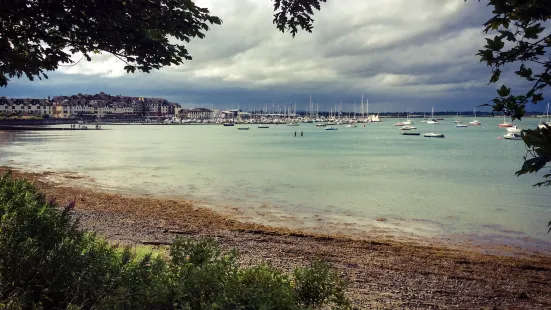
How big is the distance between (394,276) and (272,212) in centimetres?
1193

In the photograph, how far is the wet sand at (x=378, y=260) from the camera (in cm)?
1064

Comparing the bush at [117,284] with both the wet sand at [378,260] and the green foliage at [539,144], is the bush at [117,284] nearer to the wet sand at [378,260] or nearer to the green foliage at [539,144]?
the green foliage at [539,144]

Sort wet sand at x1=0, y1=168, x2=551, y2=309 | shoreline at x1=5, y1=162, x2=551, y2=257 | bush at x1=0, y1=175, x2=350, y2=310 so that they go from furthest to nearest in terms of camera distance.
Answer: shoreline at x1=5, y1=162, x2=551, y2=257 → wet sand at x1=0, y1=168, x2=551, y2=309 → bush at x1=0, y1=175, x2=350, y2=310

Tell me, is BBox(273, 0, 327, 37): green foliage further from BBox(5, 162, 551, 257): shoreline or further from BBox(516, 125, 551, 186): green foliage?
BBox(5, 162, 551, 257): shoreline

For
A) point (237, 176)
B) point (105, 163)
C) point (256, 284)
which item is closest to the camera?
point (256, 284)

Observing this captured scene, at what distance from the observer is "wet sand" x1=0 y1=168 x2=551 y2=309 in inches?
419

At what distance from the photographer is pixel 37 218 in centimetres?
615

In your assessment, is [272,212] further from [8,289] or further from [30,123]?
[30,123]

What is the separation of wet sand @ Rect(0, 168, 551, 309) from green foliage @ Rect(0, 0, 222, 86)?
283 inches

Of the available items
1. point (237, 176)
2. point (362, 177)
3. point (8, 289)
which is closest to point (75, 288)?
point (8, 289)

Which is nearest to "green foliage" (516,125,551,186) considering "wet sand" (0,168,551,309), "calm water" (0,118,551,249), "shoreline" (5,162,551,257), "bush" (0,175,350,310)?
"bush" (0,175,350,310)

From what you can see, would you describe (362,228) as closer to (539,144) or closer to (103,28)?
(103,28)

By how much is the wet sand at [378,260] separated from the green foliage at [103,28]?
719 centimetres

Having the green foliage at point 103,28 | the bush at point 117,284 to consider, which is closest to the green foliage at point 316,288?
the bush at point 117,284
